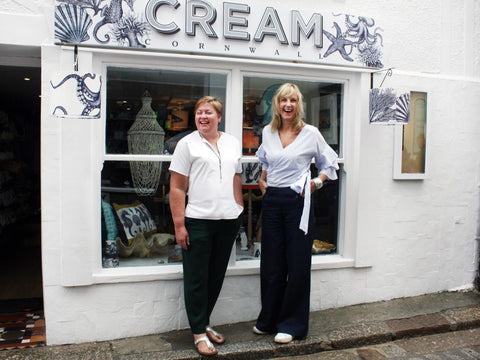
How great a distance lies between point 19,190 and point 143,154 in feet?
19.5

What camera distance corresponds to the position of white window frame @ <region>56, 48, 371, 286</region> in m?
3.74

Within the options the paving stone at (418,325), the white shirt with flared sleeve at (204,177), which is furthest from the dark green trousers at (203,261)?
the paving stone at (418,325)

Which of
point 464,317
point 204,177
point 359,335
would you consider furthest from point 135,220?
point 464,317

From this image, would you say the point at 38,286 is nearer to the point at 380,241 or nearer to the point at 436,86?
the point at 380,241

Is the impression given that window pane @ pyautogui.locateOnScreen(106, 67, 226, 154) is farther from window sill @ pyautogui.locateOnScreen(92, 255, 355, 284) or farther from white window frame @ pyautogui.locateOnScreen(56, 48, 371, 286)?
window sill @ pyautogui.locateOnScreen(92, 255, 355, 284)

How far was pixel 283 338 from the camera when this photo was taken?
12.5ft

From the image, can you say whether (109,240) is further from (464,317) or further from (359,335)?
(464,317)

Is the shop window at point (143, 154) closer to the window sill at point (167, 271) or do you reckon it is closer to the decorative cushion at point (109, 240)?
the decorative cushion at point (109, 240)

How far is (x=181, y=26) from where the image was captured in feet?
12.3

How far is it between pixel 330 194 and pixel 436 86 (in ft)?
4.99

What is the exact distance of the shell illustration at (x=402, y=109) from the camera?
165 inches

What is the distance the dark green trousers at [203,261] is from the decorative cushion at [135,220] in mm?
728

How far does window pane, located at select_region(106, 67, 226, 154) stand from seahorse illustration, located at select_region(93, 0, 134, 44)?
1.10 feet

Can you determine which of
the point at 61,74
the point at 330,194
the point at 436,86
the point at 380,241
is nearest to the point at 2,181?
the point at 61,74
